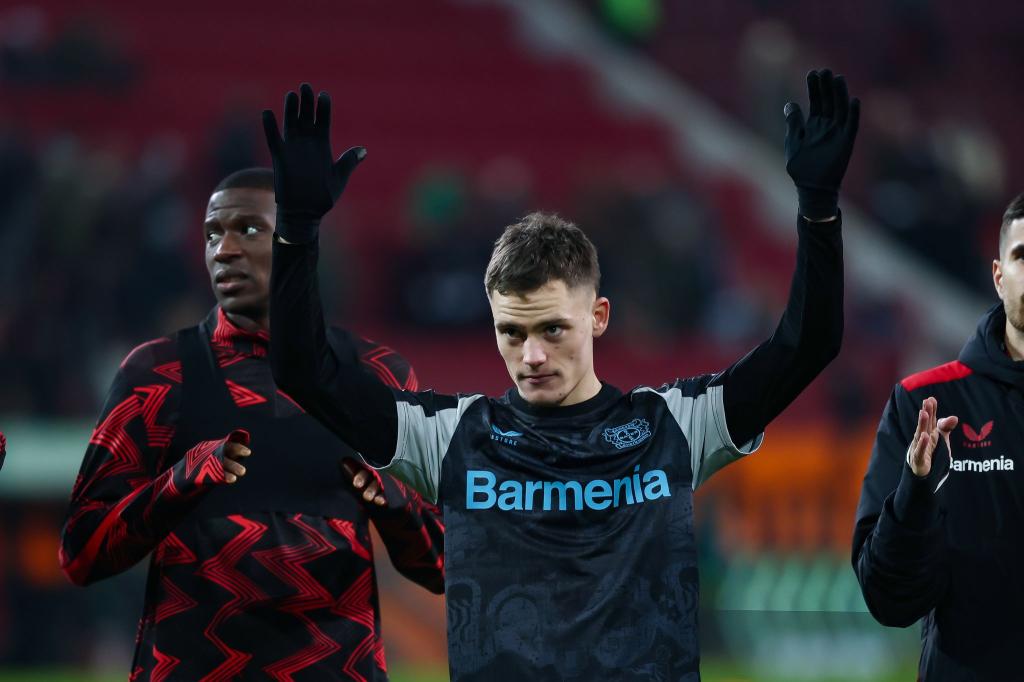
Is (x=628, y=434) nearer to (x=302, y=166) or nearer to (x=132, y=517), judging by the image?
(x=302, y=166)

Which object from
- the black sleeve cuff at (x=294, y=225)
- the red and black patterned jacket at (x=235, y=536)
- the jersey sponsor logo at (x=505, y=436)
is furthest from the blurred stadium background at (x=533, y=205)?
the black sleeve cuff at (x=294, y=225)

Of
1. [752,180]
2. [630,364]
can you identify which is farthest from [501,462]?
[752,180]

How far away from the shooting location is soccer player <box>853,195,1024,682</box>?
10.6 ft

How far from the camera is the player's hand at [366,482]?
11.5 feet

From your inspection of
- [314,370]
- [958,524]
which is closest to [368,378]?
[314,370]

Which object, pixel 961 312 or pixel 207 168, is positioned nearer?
pixel 207 168

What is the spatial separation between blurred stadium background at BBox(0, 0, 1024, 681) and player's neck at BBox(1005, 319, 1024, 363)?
21.2ft

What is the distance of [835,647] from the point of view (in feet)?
33.4

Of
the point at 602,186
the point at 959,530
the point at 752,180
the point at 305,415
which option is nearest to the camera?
the point at 959,530

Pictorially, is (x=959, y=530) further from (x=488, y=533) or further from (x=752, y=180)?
(x=752, y=180)

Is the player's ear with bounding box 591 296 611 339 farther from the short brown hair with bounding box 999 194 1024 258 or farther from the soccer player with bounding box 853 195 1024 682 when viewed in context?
the short brown hair with bounding box 999 194 1024 258

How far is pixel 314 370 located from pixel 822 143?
1109 mm

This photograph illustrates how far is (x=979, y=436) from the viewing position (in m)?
3.50

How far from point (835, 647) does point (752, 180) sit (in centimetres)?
794
